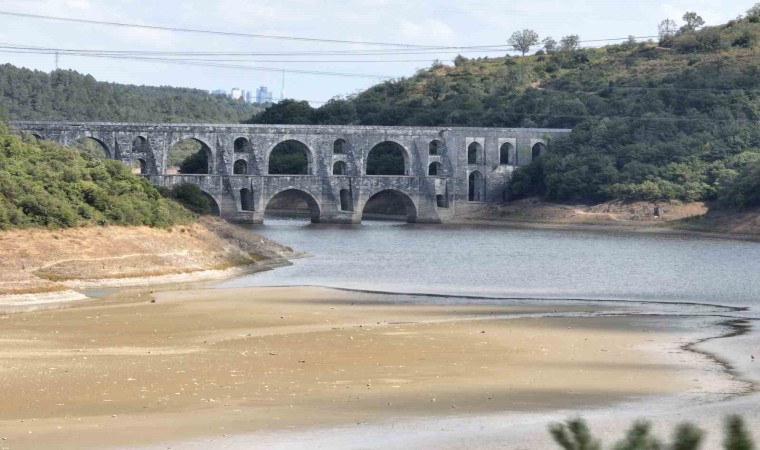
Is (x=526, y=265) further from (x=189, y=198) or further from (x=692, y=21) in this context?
(x=692, y=21)

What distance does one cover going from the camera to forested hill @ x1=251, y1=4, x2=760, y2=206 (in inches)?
4397

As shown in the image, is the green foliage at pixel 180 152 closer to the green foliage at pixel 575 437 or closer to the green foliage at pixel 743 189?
the green foliage at pixel 743 189

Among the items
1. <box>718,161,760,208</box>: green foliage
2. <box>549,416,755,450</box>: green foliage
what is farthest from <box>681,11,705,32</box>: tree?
<box>549,416,755,450</box>: green foliage

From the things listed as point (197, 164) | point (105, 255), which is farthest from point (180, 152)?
point (105, 255)

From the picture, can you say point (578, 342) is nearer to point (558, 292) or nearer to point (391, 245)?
point (558, 292)

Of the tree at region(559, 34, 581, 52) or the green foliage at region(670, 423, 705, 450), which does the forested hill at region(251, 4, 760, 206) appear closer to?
the tree at region(559, 34, 581, 52)

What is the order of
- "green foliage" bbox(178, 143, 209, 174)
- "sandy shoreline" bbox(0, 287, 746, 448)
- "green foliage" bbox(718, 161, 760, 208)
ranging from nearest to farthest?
"sandy shoreline" bbox(0, 287, 746, 448) → "green foliage" bbox(718, 161, 760, 208) → "green foliage" bbox(178, 143, 209, 174)

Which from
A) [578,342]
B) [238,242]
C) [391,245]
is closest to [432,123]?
[391,245]

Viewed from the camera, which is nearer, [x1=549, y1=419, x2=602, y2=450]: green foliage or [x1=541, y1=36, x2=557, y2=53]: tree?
[x1=549, y1=419, x2=602, y2=450]: green foliage

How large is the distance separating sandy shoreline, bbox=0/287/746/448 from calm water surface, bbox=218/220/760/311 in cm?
979

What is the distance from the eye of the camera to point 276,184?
110938mm

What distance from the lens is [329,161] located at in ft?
372

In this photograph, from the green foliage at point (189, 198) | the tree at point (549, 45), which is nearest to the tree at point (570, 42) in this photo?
the tree at point (549, 45)

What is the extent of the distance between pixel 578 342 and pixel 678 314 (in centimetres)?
1044
